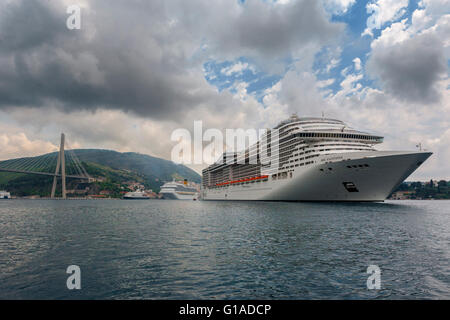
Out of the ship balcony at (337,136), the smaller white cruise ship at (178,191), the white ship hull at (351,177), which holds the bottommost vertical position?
the smaller white cruise ship at (178,191)

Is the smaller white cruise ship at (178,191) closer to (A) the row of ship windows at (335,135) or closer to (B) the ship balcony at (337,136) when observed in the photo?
(A) the row of ship windows at (335,135)

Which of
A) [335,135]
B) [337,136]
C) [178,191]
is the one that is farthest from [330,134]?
[178,191]

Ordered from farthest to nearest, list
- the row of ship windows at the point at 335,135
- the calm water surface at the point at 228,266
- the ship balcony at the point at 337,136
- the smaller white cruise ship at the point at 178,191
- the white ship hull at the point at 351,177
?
the smaller white cruise ship at the point at 178,191, the row of ship windows at the point at 335,135, the ship balcony at the point at 337,136, the white ship hull at the point at 351,177, the calm water surface at the point at 228,266

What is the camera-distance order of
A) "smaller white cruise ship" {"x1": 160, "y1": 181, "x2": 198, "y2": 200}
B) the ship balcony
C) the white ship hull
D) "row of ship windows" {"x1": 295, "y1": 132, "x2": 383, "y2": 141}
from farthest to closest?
1. "smaller white cruise ship" {"x1": 160, "y1": 181, "x2": 198, "y2": 200}
2. "row of ship windows" {"x1": 295, "y1": 132, "x2": 383, "y2": 141}
3. the ship balcony
4. the white ship hull

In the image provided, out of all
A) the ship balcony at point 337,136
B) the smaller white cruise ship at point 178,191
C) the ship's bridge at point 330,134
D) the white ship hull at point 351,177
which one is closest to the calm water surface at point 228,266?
the white ship hull at point 351,177

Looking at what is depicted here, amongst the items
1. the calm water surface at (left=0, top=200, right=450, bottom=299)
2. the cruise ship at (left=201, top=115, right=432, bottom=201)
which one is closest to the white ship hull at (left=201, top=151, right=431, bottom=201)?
the cruise ship at (left=201, top=115, right=432, bottom=201)

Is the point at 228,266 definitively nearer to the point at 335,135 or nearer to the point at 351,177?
the point at 351,177

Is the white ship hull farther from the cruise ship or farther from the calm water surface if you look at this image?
the calm water surface

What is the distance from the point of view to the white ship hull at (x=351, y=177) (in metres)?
43.2

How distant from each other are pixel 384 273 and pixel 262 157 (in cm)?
6889

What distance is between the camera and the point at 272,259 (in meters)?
12.7

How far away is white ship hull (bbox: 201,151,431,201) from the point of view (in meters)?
43.2

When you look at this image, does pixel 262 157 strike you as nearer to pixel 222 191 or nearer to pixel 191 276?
pixel 222 191
